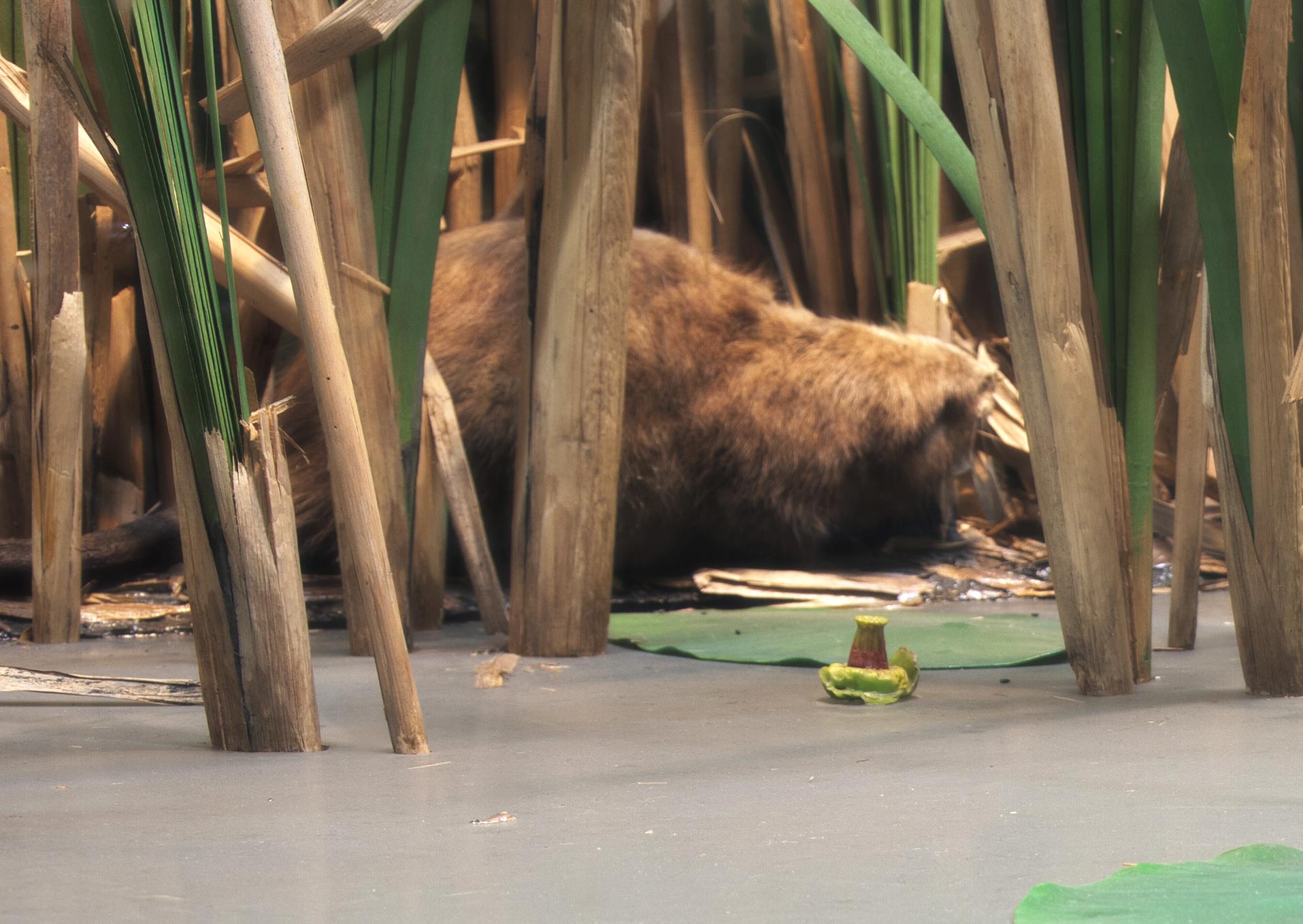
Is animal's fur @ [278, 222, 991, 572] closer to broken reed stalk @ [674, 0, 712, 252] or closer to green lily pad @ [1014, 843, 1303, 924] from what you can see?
broken reed stalk @ [674, 0, 712, 252]

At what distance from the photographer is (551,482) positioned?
165cm

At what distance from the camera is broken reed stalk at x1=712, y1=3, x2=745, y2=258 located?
3.23 m

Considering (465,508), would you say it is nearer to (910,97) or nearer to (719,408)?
(719,408)

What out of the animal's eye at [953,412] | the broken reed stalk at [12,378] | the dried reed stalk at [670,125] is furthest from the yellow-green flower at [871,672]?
the dried reed stalk at [670,125]

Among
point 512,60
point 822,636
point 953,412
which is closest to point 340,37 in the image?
point 822,636

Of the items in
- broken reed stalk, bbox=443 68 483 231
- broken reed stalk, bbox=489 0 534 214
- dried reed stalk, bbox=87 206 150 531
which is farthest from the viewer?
broken reed stalk, bbox=489 0 534 214

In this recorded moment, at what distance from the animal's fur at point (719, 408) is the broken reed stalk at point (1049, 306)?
0.99 metres

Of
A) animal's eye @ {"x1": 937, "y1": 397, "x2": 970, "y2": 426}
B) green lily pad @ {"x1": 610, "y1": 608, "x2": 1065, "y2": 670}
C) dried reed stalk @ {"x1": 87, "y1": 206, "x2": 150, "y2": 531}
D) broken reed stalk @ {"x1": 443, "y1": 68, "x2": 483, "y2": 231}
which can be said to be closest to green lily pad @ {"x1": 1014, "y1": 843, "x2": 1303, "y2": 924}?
green lily pad @ {"x1": 610, "y1": 608, "x2": 1065, "y2": 670}

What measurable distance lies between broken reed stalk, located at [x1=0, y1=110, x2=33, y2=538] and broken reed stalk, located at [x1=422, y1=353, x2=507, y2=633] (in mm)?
734

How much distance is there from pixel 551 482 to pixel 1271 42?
3.03ft

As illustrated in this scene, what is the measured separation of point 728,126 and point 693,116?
0.19m

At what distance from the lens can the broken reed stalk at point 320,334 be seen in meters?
1.02

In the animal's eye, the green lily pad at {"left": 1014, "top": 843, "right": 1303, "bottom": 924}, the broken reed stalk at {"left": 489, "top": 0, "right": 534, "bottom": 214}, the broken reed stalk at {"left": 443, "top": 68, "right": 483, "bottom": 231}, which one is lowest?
the green lily pad at {"left": 1014, "top": 843, "right": 1303, "bottom": 924}

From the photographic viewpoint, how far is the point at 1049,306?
4.11 feet
